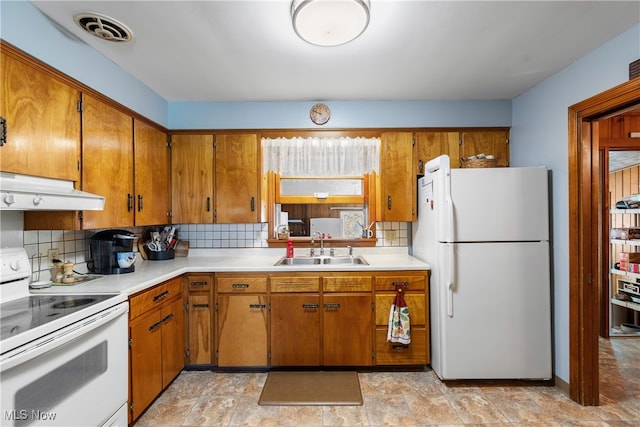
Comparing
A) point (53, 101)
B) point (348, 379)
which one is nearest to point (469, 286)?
point (348, 379)

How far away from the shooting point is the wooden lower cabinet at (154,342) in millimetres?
1919

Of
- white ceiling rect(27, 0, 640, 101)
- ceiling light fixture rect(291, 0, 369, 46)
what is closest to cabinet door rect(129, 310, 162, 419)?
white ceiling rect(27, 0, 640, 101)

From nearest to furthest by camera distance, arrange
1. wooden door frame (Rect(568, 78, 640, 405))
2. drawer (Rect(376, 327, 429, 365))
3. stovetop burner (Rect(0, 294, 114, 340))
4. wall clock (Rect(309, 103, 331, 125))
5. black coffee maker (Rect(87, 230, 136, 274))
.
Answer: stovetop burner (Rect(0, 294, 114, 340)), wooden door frame (Rect(568, 78, 640, 405)), black coffee maker (Rect(87, 230, 136, 274)), drawer (Rect(376, 327, 429, 365)), wall clock (Rect(309, 103, 331, 125))

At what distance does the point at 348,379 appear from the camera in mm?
2482

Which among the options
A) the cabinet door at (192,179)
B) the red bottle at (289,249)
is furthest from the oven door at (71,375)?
the red bottle at (289,249)

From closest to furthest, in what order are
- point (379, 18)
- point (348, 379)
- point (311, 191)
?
point (379, 18) < point (348, 379) < point (311, 191)

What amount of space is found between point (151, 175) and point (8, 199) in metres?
1.36

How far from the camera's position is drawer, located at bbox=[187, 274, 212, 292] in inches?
103

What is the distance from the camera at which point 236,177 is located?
9.77 ft

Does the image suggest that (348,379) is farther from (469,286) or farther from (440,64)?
(440,64)

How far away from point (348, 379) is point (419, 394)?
0.53 meters

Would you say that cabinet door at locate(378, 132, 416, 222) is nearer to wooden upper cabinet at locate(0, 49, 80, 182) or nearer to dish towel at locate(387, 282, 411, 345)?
dish towel at locate(387, 282, 411, 345)

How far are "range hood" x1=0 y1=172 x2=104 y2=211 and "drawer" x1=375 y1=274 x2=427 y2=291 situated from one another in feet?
6.61

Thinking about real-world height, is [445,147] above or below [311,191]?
above
